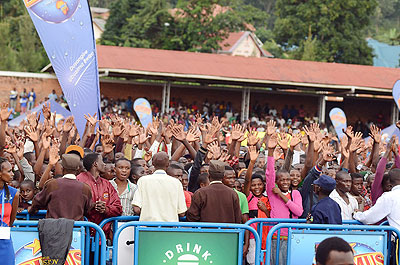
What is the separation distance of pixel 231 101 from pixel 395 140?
22827mm

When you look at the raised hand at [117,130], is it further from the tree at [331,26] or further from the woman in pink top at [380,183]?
the tree at [331,26]

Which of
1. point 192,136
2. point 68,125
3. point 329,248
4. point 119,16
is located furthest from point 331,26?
point 329,248

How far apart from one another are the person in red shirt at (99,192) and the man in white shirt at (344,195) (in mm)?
2543

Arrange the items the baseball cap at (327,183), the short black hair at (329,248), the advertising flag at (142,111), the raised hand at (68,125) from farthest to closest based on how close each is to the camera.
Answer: the advertising flag at (142,111)
the raised hand at (68,125)
the baseball cap at (327,183)
the short black hair at (329,248)

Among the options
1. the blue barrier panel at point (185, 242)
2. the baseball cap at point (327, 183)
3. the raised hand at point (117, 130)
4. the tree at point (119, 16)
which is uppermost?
the tree at point (119, 16)

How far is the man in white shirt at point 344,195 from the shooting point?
316 inches

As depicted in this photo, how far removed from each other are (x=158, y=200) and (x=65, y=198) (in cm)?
97

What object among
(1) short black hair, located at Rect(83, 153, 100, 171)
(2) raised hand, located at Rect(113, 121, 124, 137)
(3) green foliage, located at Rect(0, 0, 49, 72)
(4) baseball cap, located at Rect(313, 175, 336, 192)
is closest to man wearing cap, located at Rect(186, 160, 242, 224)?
(4) baseball cap, located at Rect(313, 175, 336, 192)

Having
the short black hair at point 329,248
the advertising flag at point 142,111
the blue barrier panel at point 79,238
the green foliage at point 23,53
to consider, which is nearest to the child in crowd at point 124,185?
the blue barrier panel at point 79,238

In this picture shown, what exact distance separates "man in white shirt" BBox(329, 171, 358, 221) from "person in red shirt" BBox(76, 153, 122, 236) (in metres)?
2.54

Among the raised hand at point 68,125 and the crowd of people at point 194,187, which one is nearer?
the crowd of people at point 194,187

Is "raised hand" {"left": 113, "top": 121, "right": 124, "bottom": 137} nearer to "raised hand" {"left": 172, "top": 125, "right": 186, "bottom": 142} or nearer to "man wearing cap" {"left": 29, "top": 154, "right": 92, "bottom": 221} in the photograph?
"raised hand" {"left": 172, "top": 125, "right": 186, "bottom": 142}

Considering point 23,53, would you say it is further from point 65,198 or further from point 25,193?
point 65,198

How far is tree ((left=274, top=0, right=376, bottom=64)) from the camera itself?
49.4m
